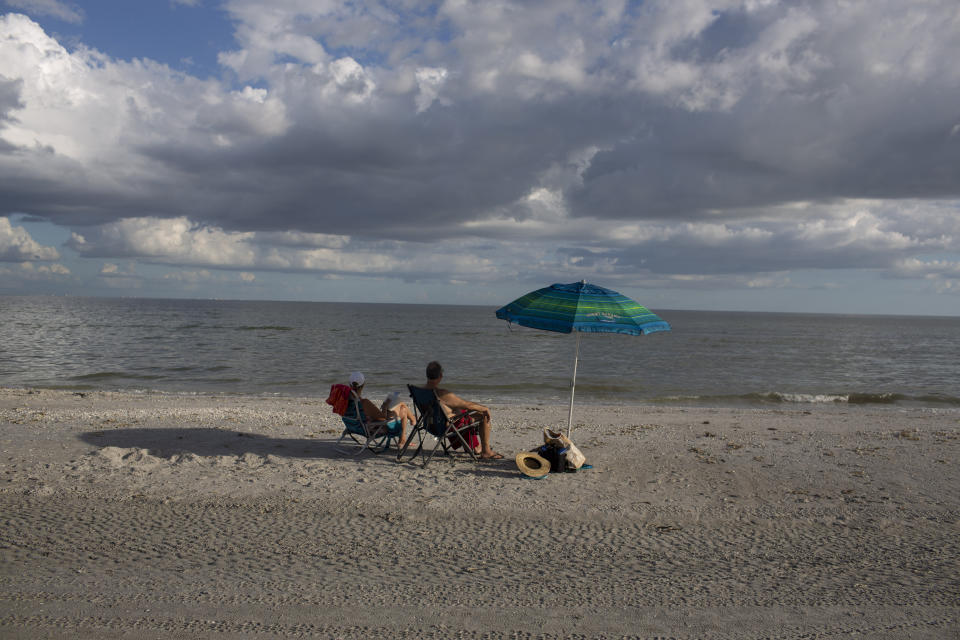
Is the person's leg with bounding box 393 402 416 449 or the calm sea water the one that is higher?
the person's leg with bounding box 393 402 416 449

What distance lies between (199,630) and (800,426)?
1142 cm

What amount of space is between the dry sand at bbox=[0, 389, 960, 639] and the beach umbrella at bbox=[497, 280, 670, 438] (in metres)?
1.73

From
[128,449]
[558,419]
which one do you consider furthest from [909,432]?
[128,449]

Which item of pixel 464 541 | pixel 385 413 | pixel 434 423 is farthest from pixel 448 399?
pixel 464 541

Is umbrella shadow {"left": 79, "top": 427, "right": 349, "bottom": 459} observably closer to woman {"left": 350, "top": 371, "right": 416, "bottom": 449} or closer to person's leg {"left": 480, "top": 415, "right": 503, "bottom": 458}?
woman {"left": 350, "top": 371, "right": 416, "bottom": 449}

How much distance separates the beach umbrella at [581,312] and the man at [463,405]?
1064mm

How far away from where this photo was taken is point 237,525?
17.9 feet

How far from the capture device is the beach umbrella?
681 centimetres

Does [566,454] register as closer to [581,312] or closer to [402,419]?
[581,312]

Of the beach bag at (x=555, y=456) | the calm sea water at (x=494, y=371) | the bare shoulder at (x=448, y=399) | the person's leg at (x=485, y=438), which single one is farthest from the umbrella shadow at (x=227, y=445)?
the calm sea water at (x=494, y=371)

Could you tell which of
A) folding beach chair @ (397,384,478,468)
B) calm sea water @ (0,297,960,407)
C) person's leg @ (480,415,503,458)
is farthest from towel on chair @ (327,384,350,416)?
calm sea water @ (0,297,960,407)

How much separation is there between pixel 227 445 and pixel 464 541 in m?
4.49

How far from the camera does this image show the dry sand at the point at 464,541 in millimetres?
3826

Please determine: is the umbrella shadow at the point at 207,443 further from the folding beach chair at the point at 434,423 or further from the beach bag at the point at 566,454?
the beach bag at the point at 566,454
